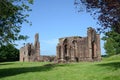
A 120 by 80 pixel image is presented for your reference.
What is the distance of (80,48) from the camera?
6288 centimetres

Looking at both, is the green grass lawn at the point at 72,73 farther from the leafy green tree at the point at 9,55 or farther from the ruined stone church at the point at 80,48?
the leafy green tree at the point at 9,55

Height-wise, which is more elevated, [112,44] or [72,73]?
[112,44]

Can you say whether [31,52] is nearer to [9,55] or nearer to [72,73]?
[9,55]

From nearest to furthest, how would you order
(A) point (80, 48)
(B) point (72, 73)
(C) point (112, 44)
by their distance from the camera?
(B) point (72, 73) < (A) point (80, 48) < (C) point (112, 44)

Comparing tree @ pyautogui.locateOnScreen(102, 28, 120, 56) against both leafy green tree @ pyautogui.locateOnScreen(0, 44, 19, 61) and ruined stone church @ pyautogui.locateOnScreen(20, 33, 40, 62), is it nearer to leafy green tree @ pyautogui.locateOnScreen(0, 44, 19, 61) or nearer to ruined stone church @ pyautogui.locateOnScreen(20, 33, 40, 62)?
ruined stone church @ pyautogui.locateOnScreen(20, 33, 40, 62)

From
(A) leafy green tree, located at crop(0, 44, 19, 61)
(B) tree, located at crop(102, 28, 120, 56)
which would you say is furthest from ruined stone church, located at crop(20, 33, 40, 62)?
(B) tree, located at crop(102, 28, 120, 56)

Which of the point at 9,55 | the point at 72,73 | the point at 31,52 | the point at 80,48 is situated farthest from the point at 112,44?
the point at 72,73

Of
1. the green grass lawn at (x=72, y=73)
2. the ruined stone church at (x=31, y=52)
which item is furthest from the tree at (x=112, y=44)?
the green grass lawn at (x=72, y=73)

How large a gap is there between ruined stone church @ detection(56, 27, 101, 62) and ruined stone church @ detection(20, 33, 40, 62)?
47.1ft

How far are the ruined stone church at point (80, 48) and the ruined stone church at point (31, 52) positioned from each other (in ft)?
47.1

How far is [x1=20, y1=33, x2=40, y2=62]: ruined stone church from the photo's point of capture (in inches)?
3093

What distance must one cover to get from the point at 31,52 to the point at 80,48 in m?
25.9

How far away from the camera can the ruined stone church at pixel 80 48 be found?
58969 mm

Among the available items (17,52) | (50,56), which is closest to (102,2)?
(50,56)
